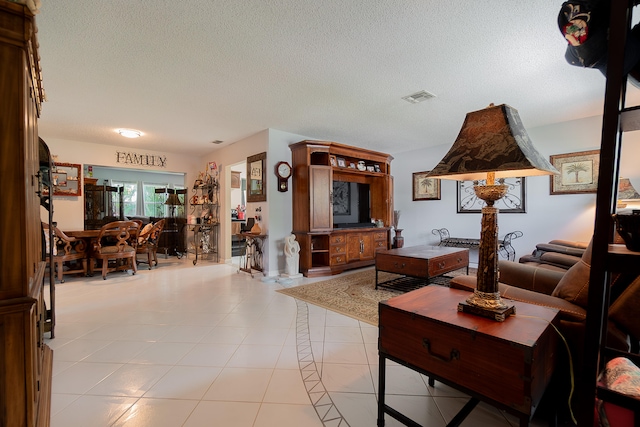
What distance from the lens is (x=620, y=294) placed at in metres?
1.17

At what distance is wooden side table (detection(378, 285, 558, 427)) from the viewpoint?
2.99 ft

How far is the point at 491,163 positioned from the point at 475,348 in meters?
0.68

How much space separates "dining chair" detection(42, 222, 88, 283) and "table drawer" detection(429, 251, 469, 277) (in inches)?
203

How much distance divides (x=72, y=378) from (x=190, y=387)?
0.81 meters

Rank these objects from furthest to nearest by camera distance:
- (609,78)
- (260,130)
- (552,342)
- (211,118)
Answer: (260,130), (211,118), (552,342), (609,78)

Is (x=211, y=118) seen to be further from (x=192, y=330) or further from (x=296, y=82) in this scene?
(x=192, y=330)

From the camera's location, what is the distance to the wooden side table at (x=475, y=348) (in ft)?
2.99

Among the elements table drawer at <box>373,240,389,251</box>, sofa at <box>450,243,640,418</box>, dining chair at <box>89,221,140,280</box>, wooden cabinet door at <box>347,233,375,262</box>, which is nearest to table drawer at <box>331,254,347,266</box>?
wooden cabinet door at <box>347,233,375,262</box>

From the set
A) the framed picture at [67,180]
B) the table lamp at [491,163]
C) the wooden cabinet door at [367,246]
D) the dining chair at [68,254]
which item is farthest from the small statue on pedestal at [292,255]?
the framed picture at [67,180]

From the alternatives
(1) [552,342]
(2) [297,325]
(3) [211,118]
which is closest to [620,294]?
(1) [552,342]

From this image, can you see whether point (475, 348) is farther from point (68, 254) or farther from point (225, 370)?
point (68, 254)

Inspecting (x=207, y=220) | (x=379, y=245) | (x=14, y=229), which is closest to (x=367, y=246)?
(x=379, y=245)

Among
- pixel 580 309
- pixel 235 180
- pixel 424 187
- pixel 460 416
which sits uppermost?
pixel 235 180

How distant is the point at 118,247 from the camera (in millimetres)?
4625
